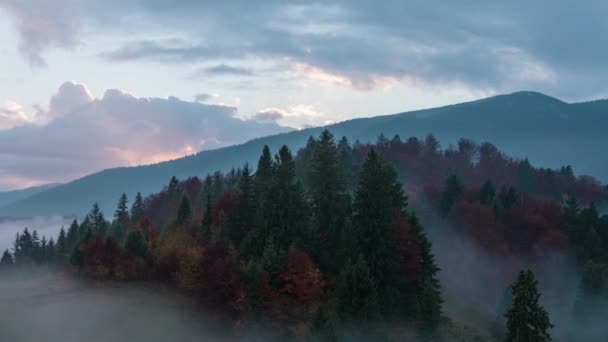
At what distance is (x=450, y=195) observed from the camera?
115 metres

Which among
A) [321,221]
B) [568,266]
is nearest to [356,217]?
[321,221]

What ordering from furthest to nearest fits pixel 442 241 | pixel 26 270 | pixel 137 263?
pixel 26 270 → pixel 442 241 → pixel 137 263

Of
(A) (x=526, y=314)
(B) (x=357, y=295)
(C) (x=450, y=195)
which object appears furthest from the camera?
(C) (x=450, y=195)

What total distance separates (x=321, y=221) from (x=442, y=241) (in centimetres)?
4168

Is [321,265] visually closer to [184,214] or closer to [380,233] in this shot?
[380,233]

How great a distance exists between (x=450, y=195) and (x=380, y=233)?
175 ft

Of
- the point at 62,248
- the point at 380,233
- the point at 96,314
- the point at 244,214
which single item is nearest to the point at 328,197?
the point at 380,233

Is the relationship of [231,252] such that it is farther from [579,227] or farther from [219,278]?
[579,227]

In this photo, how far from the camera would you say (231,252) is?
6775 cm

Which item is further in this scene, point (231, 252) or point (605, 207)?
point (605, 207)

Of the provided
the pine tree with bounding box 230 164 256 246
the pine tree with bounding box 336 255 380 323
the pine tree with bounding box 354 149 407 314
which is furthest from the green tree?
the pine tree with bounding box 336 255 380 323

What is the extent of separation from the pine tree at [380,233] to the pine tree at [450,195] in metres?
47.7

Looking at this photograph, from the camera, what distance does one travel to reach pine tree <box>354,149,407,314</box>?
2547 inches

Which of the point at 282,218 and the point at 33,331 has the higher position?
the point at 282,218
